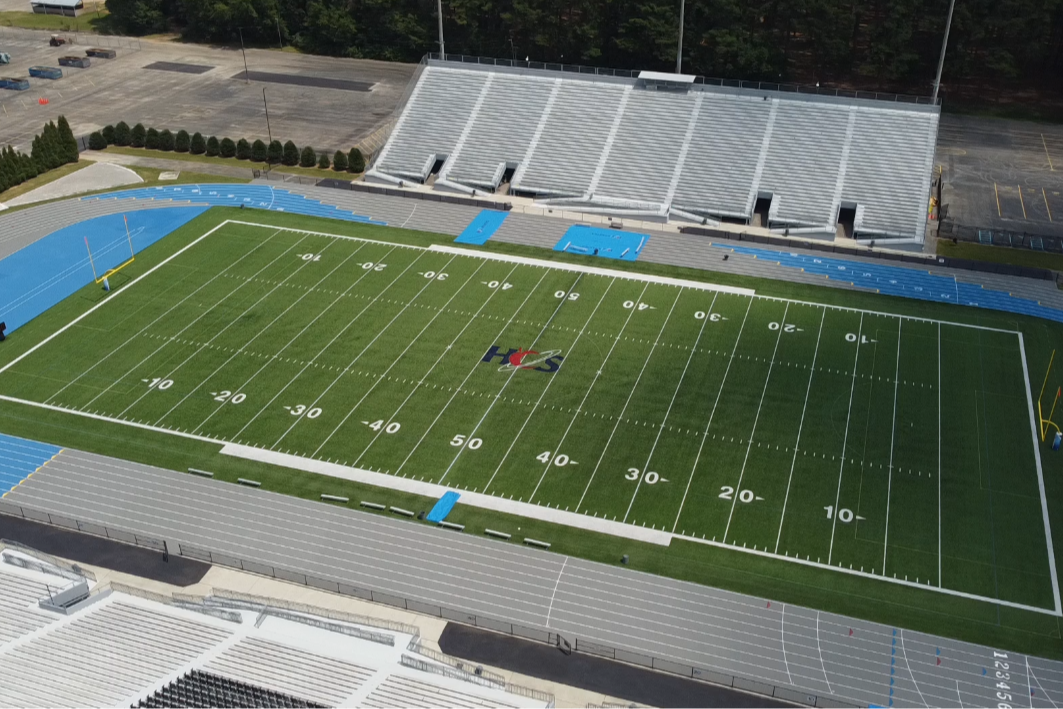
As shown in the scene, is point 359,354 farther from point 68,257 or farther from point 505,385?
point 68,257

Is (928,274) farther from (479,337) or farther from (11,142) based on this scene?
(11,142)

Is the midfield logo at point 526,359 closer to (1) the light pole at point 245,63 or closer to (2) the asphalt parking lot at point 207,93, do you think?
(2) the asphalt parking lot at point 207,93

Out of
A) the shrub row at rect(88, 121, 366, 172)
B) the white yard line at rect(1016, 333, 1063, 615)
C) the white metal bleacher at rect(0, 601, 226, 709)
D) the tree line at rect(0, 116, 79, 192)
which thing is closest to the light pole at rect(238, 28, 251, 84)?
the shrub row at rect(88, 121, 366, 172)

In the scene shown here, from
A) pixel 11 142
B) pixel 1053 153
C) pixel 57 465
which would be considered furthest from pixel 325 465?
pixel 1053 153

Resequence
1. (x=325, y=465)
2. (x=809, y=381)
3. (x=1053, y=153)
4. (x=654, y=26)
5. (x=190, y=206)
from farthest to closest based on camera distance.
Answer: (x=654, y=26), (x=1053, y=153), (x=190, y=206), (x=809, y=381), (x=325, y=465)

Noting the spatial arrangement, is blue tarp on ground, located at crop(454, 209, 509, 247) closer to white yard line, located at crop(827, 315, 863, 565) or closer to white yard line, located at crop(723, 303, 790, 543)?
white yard line, located at crop(723, 303, 790, 543)

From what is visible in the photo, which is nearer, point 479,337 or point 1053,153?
point 479,337
